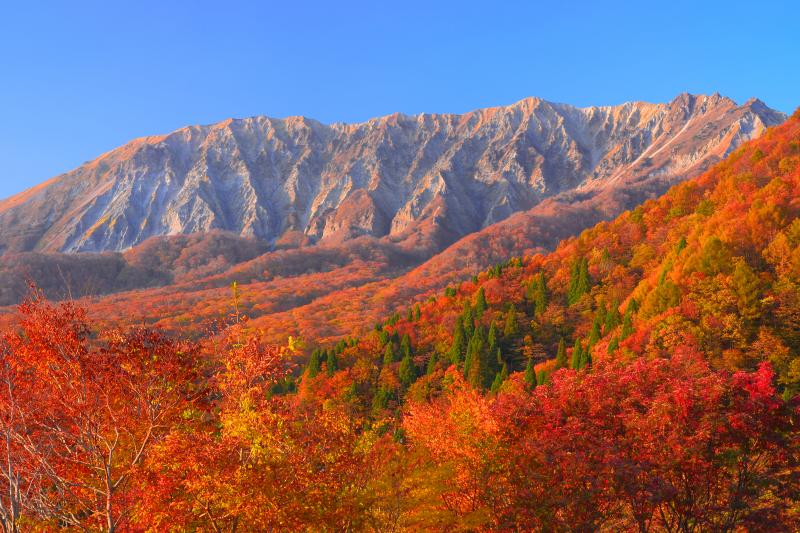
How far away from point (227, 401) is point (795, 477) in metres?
15.0

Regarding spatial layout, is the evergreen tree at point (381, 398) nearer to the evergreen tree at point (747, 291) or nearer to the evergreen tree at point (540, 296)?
the evergreen tree at point (540, 296)

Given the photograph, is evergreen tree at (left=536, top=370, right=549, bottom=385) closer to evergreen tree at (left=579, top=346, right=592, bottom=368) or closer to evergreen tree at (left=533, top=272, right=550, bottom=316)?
evergreen tree at (left=579, top=346, right=592, bottom=368)

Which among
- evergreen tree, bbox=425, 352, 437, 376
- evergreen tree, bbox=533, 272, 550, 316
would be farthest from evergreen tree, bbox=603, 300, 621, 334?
evergreen tree, bbox=425, 352, 437, 376

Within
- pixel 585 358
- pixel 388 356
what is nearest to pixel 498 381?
pixel 585 358

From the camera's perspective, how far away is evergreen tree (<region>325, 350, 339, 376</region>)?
7125cm

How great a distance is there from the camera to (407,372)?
66.8 meters

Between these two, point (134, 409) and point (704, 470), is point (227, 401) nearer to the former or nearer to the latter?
point (134, 409)

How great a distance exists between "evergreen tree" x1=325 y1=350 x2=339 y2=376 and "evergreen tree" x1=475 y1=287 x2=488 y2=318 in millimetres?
19465

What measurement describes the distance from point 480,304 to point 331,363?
69.2 ft

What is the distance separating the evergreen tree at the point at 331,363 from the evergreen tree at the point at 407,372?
9.37m

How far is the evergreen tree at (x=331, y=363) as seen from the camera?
2805 inches

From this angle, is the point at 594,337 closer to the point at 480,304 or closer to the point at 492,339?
the point at 492,339

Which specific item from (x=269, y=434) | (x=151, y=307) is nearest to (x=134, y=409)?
(x=269, y=434)

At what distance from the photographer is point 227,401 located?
12758 mm
